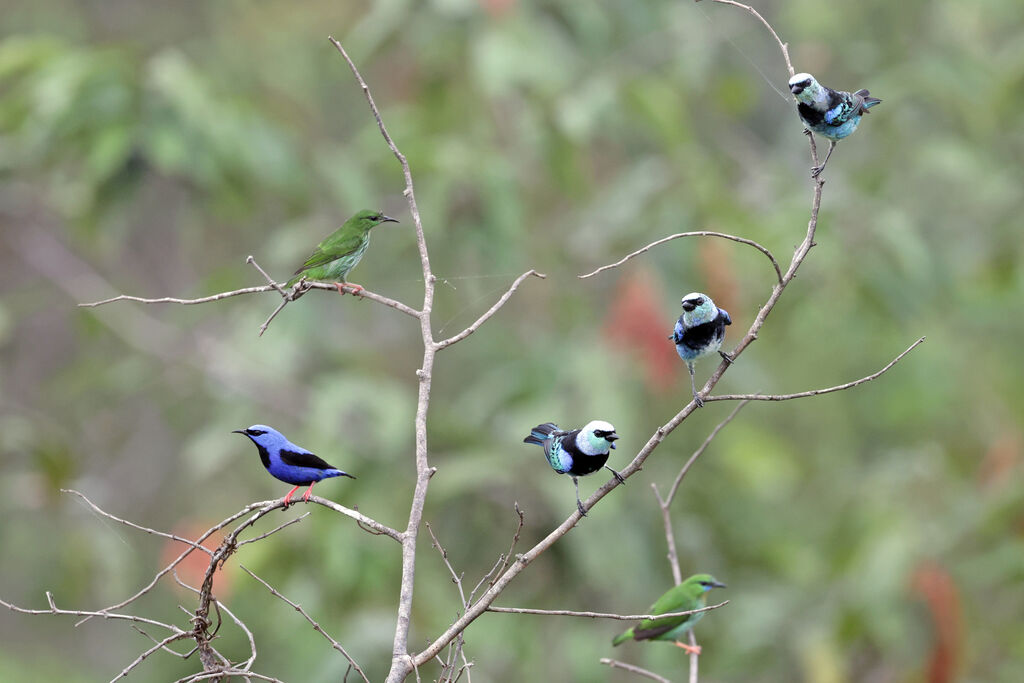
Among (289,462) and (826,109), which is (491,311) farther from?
(826,109)

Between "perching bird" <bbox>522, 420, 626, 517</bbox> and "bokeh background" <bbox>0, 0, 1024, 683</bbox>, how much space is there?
3.63m

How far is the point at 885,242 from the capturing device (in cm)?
621

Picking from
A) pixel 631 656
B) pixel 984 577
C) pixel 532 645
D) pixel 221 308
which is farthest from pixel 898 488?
pixel 221 308

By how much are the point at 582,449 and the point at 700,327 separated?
0.35m

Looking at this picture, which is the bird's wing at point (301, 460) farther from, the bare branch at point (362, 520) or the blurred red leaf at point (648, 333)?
the blurred red leaf at point (648, 333)

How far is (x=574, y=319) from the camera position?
7617 millimetres

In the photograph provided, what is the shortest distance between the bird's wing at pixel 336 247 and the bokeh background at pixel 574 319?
3413 mm

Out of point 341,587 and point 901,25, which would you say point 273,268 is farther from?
point 901,25

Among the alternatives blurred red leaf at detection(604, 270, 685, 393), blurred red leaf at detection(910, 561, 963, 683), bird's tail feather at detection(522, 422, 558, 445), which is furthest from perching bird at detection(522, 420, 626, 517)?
blurred red leaf at detection(604, 270, 685, 393)

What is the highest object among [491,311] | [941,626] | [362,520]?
[941,626]

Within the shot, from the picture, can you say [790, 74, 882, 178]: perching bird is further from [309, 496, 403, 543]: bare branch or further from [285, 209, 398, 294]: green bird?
[309, 496, 403, 543]: bare branch

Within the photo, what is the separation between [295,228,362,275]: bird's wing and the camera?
2.38 meters

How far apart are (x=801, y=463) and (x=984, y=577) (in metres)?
4.01

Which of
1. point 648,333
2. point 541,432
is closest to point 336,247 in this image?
point 541,432
